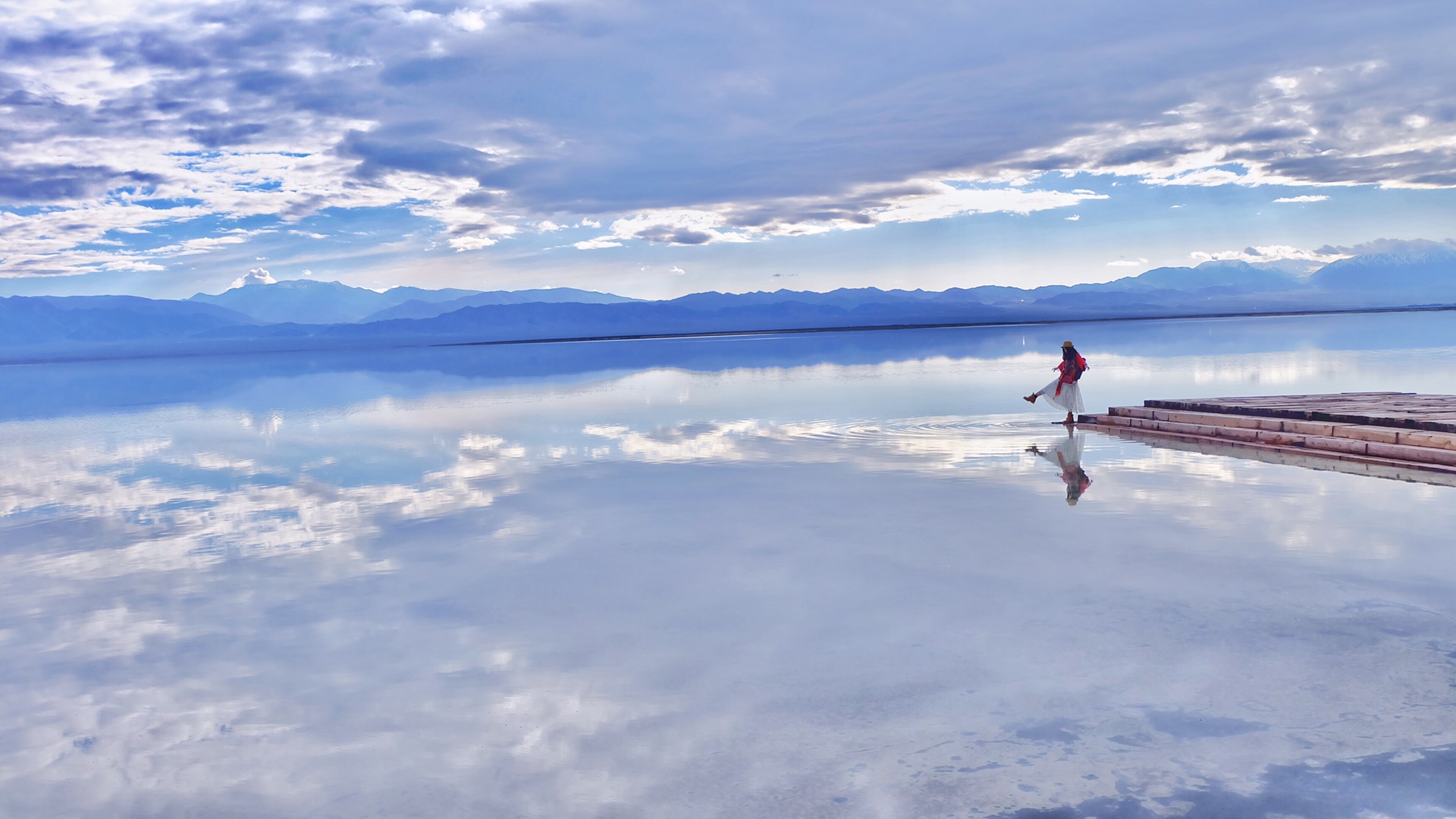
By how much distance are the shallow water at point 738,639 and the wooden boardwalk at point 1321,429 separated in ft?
4.31

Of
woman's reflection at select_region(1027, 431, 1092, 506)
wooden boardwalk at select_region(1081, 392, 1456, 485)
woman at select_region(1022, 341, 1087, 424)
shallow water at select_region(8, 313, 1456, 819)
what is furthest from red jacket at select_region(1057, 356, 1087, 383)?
shallow water at select_region(8, 313, 1456, 819)

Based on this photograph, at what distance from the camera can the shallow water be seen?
5.46 m

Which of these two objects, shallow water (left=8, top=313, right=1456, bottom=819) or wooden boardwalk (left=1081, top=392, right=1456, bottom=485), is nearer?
shallow water (left=8, top=313, right=1456, bottom=819)

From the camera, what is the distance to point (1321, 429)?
1636cm

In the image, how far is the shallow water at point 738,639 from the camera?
5457 mm

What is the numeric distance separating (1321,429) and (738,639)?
1327 cm

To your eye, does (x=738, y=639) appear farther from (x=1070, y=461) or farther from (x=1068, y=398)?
(x=1068, y=398)

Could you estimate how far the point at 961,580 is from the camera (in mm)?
9188

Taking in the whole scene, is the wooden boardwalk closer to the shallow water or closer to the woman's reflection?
the shallow water

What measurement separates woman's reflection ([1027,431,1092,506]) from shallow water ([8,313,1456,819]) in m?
0.19

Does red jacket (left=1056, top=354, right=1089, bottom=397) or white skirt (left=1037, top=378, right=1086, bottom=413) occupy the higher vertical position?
red jacket (left=1056, top=354, right=1089, bottom=397)

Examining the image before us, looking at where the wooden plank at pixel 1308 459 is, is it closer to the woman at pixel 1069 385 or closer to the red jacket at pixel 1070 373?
the woman at pixel 1069 385

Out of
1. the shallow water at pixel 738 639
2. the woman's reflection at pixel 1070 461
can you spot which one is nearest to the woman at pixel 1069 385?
the woman's reflection at pixel 1070 461

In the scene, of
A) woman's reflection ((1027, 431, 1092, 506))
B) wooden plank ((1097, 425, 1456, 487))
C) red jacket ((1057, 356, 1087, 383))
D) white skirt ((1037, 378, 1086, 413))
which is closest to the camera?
woman's reflection ((1027, 431, 1092, 506))
